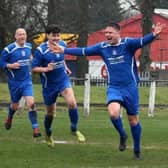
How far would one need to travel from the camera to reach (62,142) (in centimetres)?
1331

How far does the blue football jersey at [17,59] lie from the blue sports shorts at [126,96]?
3.25 metres

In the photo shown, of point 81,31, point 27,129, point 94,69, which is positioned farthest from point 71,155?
point 94,69

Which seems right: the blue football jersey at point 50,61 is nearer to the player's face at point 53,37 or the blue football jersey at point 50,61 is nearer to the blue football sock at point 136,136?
the player's face at point 53,37

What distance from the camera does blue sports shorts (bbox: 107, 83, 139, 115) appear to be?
429 inches

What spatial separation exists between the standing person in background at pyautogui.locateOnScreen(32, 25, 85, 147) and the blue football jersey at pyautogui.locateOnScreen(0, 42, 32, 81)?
4.15 feet

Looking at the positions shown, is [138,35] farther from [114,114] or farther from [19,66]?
[114,114]

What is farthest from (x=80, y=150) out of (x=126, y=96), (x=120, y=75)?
(x=120, y=75)

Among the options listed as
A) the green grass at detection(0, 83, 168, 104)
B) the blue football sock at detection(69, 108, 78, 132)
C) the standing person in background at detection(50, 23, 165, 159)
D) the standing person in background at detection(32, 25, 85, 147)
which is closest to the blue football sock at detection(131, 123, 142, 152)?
the standing person in background at detection(50, 23, 165, 159)

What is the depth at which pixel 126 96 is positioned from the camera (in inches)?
431

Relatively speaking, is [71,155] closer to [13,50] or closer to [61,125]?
[13,50]

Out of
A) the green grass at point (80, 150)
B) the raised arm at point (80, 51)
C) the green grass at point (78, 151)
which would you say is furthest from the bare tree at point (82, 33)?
the raised arm at point (80, 51)

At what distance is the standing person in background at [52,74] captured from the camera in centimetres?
1210

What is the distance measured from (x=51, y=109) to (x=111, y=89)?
7.35 feet

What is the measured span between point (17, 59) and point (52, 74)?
1.51 m
